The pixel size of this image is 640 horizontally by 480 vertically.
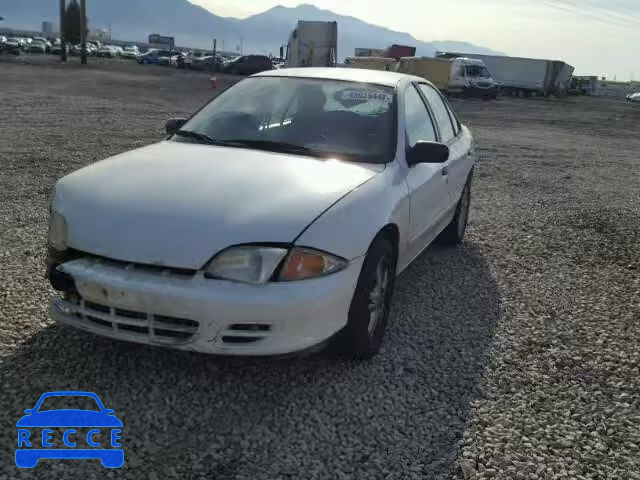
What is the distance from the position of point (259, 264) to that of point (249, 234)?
5.6 inches

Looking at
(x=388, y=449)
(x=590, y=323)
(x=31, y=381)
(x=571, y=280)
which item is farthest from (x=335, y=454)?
(x=571, y=280)

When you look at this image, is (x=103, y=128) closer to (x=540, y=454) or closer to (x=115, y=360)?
(x=115, y=360)

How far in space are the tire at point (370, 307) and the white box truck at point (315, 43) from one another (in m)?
30.0

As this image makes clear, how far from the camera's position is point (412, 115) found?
4305 millimetres

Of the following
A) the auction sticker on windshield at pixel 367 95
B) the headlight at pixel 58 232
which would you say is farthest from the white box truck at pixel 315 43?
the headlight at pixel 58 232

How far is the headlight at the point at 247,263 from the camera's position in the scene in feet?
8.95

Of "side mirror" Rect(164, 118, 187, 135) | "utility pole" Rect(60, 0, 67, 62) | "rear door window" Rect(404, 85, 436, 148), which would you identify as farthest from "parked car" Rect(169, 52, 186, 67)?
"rear door window" Rect(404, 85, 436, 148)

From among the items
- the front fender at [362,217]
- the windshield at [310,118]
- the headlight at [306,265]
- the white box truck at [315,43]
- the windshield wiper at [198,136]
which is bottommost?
the headlight at [306,265]

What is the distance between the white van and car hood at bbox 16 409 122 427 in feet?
108

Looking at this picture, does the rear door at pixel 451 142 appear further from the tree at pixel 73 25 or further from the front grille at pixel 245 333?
the tree at pixel 73 25

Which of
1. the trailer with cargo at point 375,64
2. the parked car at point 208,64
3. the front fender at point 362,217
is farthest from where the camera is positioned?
the parked car at point 208,64

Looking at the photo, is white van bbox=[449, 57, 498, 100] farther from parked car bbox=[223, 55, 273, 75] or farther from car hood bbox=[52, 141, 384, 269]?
car hood bbox=[52, 141, 384, 269]

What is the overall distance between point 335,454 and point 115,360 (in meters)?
1.27

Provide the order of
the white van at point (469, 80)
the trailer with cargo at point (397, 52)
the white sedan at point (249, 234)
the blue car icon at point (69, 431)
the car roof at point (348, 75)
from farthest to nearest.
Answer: the trailer with cargo at point (397, 52)
the white van at point (469, 80)
the car roof at point (348, 75)
the white sedan at point (249, 234)
the blue car icon at point (69, 431)
